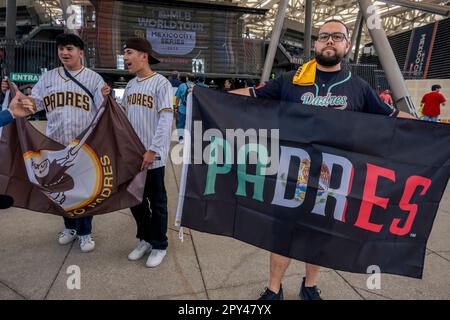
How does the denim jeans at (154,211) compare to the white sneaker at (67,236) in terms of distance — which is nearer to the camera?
the denim jeans at (154,211)

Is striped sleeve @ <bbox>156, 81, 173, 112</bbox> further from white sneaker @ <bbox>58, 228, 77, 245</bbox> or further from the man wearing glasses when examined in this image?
white sneaker @ <bbox>58, 228, 77, 245</bbox>

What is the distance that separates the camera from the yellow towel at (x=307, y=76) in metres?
2.25

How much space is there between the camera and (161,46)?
16.5 metres

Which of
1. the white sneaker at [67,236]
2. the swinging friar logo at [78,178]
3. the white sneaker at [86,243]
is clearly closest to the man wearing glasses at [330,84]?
the swinging friar logo at [78,178]

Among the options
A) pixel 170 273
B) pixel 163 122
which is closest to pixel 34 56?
pixel 163 122

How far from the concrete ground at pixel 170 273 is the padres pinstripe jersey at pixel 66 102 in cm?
114

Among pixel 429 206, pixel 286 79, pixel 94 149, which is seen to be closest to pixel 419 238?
pixel 429 206

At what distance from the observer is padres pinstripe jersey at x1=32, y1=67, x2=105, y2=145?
2.94 m

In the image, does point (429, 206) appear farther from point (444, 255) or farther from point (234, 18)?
point (234, 18)

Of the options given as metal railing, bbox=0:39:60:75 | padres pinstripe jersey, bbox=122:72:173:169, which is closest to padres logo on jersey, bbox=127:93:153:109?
padres pinstripe jersey, bbox=122:72:173:169

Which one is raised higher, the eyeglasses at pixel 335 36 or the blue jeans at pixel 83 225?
the eyeglasses at pixel 335 36

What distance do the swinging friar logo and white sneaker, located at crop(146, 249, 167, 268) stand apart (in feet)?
2.22

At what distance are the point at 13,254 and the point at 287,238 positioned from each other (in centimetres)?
262

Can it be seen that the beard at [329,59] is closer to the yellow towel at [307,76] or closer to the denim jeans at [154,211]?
the yellow towel at [307,76]
